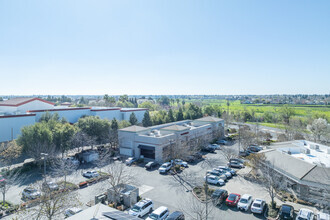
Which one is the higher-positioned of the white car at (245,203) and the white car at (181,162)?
the white car at (245,203)

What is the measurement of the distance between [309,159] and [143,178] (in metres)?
19.4

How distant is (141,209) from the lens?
16.5 meters

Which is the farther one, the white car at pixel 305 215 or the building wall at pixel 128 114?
the building wall at pixel 128 114

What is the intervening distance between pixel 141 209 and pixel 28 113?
3782cm

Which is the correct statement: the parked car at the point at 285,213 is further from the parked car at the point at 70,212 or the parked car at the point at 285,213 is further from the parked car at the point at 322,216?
the parked car at the point at 70,212

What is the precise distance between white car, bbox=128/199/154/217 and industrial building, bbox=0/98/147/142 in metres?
23.0

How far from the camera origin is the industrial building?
37.4 metres

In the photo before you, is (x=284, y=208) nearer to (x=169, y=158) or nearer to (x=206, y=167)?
(x=206, y=167)

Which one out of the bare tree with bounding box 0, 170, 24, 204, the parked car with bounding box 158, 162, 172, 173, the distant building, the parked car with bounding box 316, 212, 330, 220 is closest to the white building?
the parked car with bounding box 158, 162, 172, 173

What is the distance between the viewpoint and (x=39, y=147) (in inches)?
1068

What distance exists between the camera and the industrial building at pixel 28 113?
37.4m

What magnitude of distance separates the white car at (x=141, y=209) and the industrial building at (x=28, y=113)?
23.0 m

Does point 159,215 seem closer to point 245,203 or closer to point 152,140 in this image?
point 245,203

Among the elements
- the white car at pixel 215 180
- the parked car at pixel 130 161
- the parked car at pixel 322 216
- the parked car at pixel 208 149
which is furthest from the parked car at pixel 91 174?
the parked car at pixel 322 216
